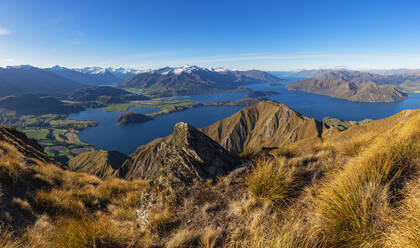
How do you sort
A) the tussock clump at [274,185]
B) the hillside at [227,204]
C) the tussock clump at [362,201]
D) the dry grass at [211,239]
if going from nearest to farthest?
1. the tussock clump at [362,201]
2. the hillside at [227,204]
3. the dry grass at [211,239]
4. the tussock clump at [274,185]

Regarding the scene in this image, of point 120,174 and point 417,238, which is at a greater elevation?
point 417,238

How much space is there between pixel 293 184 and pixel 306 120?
459 ft

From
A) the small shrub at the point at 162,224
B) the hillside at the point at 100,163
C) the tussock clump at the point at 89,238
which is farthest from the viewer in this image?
the hillside at the point at 100,163

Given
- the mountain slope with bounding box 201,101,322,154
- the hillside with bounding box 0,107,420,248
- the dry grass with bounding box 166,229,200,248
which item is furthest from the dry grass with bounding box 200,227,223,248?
the mountain slope with bounding box 201,101,322,154

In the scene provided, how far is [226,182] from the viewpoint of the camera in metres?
7.16

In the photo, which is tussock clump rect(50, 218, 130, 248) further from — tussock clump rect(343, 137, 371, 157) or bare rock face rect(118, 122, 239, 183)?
tussock clump rect(343, 137, 371, 157)

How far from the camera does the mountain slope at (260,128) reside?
130 meters

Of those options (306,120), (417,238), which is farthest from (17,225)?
(306,120)

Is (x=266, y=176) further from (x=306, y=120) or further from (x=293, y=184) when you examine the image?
(x=306, y=120)

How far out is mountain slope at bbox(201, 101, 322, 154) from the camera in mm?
130125

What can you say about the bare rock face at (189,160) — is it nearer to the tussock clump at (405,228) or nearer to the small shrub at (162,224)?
the small shrub at (162,224)

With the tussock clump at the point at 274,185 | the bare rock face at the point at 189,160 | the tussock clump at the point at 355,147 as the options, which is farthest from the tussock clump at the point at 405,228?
the bare rock face at the point at 189,160

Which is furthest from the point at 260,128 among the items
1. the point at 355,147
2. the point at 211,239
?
the point at 211,239

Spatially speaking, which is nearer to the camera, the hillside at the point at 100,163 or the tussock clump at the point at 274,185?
the tussock clump at the point at 274,185
